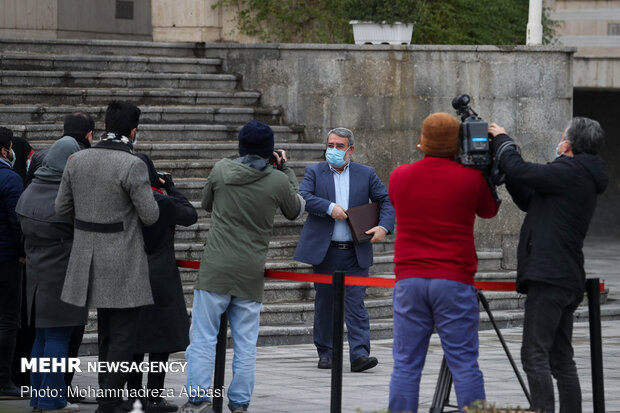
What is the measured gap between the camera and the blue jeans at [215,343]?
288 inches

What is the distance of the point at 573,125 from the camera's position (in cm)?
688

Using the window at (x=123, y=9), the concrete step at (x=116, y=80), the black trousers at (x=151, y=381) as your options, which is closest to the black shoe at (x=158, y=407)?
the black trousers at (x=151, y=381)

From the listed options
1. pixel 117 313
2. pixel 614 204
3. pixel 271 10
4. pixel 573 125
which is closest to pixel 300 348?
pixel 117 313

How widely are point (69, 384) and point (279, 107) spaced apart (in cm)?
772

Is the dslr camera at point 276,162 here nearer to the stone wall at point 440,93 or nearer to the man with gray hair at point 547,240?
the man with gray hair at point 547,240

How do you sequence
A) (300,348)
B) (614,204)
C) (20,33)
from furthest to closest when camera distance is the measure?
1. (614,204)
2. (20,33)
3. (300,348)

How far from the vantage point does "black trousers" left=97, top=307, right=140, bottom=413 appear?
23.9ft

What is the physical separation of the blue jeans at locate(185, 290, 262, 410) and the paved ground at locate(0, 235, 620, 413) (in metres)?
0.52

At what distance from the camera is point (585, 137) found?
22.4ft

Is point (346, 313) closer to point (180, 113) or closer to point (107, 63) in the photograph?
point (180, 113)

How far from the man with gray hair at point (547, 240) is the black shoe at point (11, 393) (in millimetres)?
3395

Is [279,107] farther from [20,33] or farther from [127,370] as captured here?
[127,370]

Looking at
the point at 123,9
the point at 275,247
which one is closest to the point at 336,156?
the point at 275,247

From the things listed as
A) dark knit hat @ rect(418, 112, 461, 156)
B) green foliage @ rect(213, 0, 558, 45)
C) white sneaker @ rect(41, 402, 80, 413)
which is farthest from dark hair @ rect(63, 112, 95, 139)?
green foliage @ rect(213, 0, 558, 45)
